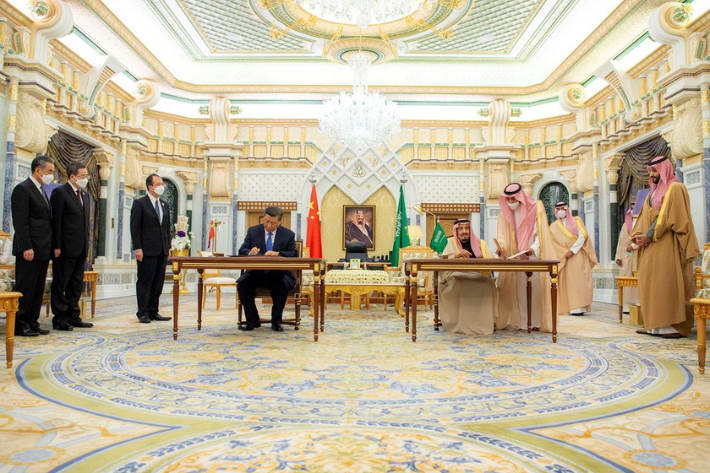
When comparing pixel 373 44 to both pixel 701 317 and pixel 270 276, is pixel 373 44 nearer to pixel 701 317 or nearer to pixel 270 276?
pixel 270 276

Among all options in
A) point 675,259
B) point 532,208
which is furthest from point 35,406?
point 675,259

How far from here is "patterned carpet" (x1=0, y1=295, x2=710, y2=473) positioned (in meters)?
1.63

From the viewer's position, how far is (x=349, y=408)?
7.24 feet

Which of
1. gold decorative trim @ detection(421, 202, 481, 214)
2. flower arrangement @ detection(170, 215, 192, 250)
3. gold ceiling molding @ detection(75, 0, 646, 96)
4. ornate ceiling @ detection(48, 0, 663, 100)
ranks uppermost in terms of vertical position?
ornate ceiling @ detection(48, 0, 663, 100)

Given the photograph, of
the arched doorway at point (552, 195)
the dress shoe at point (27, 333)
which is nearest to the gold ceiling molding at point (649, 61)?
the arched doorway at point (552, 195)

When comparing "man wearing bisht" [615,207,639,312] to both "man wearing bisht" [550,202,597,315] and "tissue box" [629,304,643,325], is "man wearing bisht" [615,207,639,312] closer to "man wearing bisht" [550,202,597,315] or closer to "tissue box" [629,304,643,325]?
"man wearing bisht" [550,202,597,315]

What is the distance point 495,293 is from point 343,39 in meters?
7.38

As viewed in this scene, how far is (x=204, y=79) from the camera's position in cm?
1267

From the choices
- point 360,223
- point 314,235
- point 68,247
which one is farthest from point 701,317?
point 360,223

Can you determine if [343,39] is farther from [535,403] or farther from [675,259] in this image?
[535,403]

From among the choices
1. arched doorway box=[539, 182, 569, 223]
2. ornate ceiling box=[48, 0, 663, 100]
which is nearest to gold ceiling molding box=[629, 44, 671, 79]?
ornate ceiling box=[48, 0, 663, 100]

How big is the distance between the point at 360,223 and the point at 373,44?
177 inches

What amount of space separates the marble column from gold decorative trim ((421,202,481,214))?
9220 mm

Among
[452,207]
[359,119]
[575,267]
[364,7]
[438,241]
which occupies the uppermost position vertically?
[364,7]
